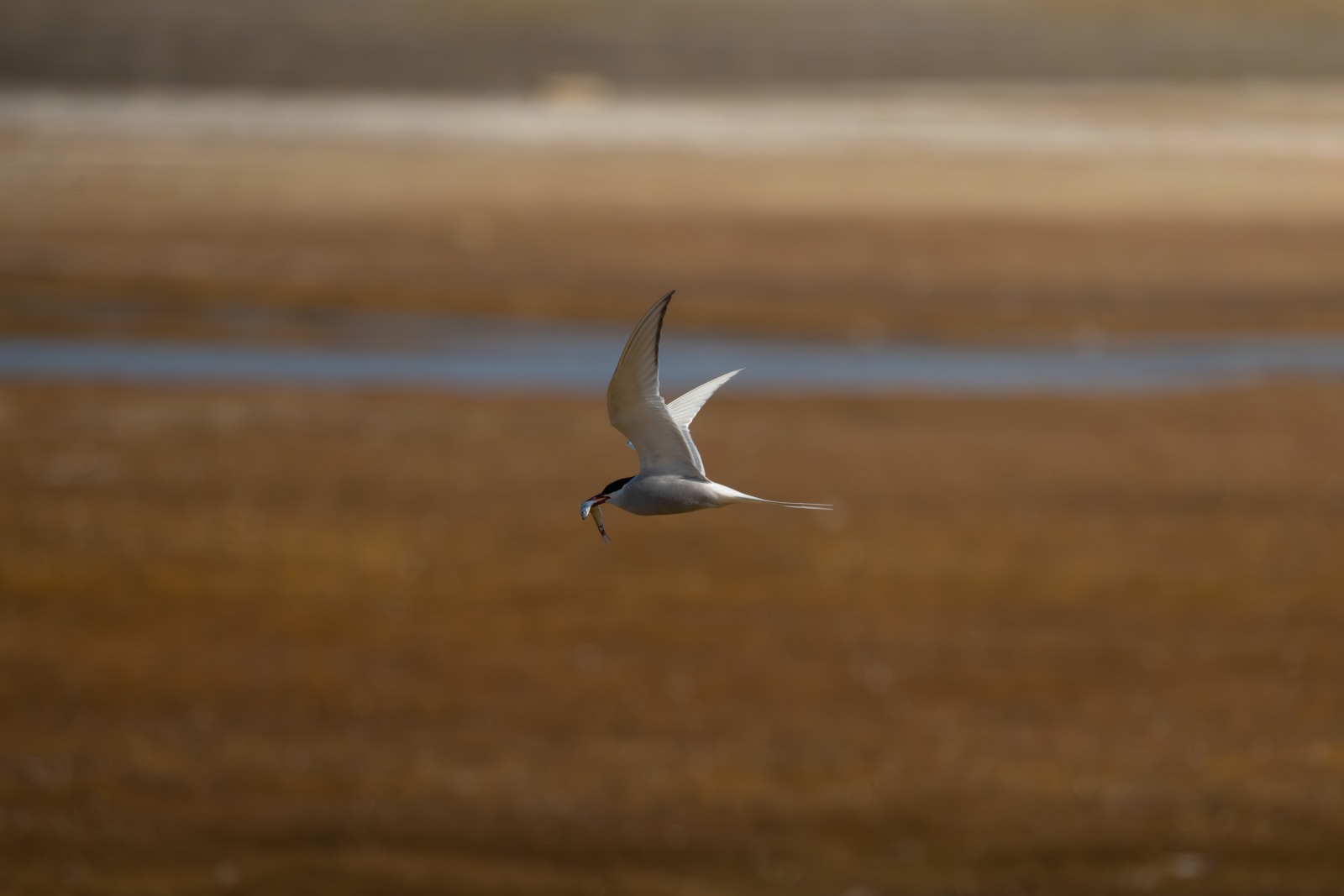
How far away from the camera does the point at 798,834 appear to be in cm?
2077

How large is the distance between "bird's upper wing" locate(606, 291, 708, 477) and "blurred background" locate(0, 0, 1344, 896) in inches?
626

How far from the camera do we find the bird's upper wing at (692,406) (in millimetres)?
4461

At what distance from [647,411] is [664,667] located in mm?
19727

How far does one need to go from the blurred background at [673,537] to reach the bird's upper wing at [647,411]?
626 inches

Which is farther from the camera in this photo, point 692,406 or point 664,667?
point 664,667

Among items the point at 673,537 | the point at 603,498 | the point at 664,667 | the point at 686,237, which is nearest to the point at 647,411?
the point at 603,498

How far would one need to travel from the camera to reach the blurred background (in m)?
20.8

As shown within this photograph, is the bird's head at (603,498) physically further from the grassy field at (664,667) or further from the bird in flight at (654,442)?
the grassy field at (664,667)

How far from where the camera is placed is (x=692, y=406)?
4.62 m

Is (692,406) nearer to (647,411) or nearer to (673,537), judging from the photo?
(647,411)

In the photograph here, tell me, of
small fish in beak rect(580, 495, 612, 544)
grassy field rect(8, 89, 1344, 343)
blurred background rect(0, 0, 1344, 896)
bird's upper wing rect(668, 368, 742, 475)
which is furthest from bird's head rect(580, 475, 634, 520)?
grassy field rect(8, 89, 1344, 343)

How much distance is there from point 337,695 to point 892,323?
85.4 ft

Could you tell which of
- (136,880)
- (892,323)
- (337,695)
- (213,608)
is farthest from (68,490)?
(892,323)

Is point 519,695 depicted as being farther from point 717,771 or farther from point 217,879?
point 217,879
